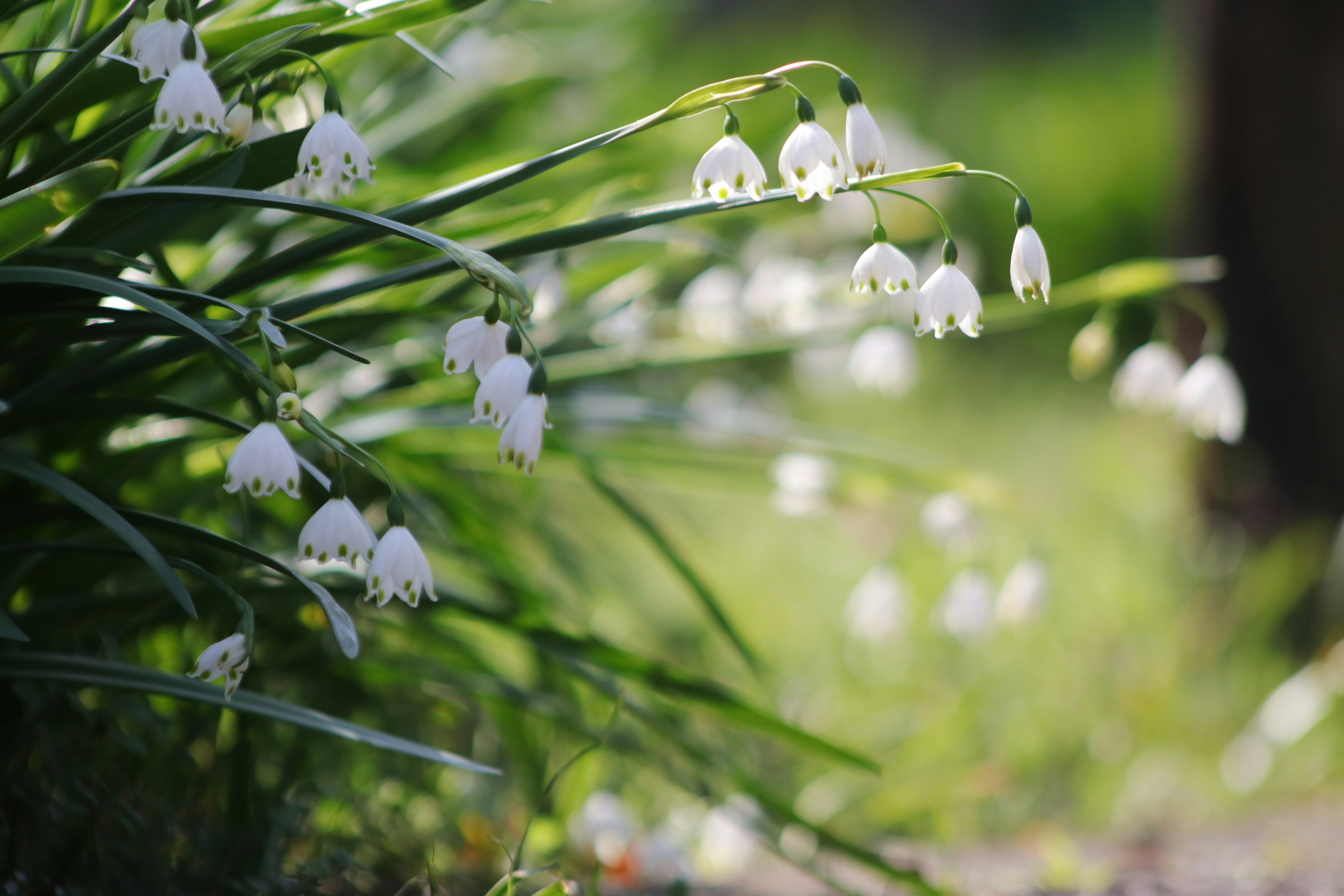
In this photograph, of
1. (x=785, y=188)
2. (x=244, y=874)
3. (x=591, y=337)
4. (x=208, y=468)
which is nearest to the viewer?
(x=785, y=188)

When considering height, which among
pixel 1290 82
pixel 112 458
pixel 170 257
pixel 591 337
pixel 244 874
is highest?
pixel 1290 82

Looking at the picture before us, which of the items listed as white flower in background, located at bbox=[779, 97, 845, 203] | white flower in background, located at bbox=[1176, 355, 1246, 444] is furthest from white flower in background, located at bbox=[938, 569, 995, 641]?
white flower in background, located at bbox=[779, 97, 845, 203]

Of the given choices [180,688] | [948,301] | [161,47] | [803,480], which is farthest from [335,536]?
[803,480]

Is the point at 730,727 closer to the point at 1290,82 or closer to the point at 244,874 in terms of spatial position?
the point at 244,874

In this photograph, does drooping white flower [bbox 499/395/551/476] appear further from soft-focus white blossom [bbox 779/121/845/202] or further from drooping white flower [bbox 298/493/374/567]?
soft-focus white blossom [bbox 779/121/845/202]

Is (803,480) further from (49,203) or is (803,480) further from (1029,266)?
(49,203)

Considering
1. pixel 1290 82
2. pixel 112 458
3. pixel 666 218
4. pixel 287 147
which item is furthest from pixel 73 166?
pixel 1290 82

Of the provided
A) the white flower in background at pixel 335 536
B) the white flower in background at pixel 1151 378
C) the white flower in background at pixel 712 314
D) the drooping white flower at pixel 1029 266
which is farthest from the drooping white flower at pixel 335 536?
the white flower in background at pixel 1151 378
